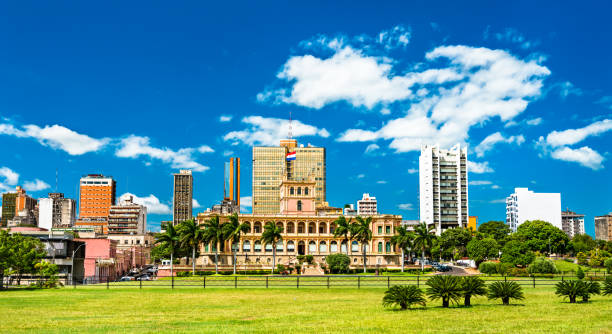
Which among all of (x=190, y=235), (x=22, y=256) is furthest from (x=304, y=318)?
(x=190, y=235)

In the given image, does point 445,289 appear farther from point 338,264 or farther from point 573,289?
point 338,264

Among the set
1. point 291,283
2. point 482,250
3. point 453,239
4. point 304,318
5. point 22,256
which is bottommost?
point 291,283

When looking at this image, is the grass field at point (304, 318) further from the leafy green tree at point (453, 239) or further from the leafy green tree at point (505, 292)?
the leafy green tree at point (453, 239)

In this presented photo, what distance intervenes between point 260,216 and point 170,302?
83.6 meters

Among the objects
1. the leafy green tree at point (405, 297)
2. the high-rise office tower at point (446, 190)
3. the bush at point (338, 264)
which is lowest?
the bush at point (338, 264)

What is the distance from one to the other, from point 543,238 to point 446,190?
2339 inches

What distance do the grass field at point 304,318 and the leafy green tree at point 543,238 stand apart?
337 feet

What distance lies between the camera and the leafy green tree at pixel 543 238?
427 feet

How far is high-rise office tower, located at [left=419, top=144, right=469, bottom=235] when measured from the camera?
189500mm

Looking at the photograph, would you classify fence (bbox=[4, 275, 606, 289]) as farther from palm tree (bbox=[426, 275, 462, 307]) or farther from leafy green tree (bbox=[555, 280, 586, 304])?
palm tree (bbox=[426, 275, 462, 307])

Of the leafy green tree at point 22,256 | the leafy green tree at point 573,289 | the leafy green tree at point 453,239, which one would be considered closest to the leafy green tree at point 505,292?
the leafy green tree at point 573,289

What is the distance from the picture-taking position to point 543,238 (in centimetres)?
13200

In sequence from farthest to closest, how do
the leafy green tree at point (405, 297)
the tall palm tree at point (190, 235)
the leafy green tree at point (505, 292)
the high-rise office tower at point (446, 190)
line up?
the high-rise office tower at point (446, 190)
the tall palm tree at point (190, 235)
the leafy green tree at point (505, 292)
the leafy green tree at point (405, 297)

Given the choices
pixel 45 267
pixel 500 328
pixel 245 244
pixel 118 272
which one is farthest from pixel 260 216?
pixel 500 328
